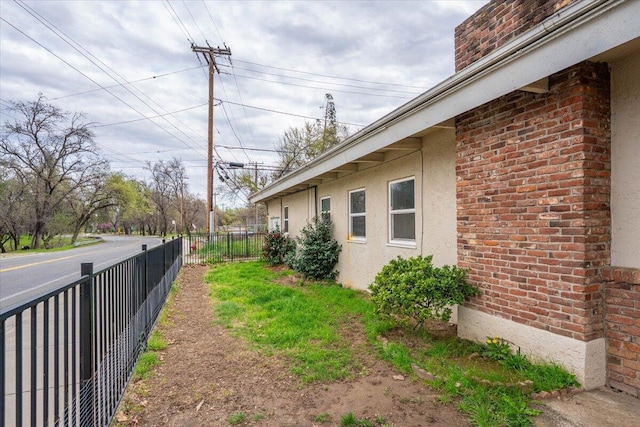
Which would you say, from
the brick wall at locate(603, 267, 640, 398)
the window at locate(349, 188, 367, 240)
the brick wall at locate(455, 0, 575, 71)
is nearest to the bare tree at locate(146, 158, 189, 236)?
the window at locate(349, 188, 367, 240)

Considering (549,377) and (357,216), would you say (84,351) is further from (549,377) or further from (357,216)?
(357,216)

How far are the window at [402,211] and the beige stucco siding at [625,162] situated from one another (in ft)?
9.27

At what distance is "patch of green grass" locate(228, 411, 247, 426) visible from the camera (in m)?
2.65

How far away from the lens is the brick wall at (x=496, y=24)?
11.1 ft

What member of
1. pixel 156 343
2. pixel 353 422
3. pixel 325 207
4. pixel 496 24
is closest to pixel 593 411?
pixel 353 422

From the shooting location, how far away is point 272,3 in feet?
32.7

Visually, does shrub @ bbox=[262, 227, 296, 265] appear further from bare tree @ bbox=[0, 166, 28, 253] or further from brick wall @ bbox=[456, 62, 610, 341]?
bare tree @ bbox=[0, 166, 28, 253]

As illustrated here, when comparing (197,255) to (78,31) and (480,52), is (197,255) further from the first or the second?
(480,52)

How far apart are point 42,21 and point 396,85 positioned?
15.8 m

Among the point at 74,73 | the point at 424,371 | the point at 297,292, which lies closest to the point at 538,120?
the point at 424,371

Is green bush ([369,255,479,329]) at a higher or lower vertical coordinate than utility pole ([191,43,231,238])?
lower

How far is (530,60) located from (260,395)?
12.3ft

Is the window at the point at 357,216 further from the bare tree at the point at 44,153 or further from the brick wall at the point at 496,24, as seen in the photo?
the bare tree at the point at 44,153

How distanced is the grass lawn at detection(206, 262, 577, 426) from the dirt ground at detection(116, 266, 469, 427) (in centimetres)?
16
